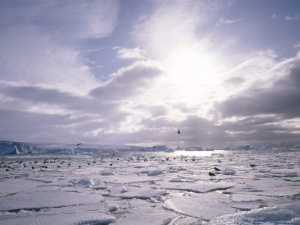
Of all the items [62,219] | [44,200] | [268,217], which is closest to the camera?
[268,217]

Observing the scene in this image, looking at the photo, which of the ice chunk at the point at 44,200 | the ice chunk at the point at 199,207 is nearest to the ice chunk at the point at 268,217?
the ice chunk at the point at 199,207

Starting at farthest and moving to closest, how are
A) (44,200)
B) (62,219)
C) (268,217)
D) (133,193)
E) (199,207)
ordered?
(133,193) < (44,200) < (199,207) < (62,219) < (268,217)

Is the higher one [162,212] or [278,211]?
[278,211]

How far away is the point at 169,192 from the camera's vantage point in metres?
5.25

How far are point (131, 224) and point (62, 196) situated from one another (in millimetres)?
2247

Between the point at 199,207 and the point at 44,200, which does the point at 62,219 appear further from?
the point at 199,207

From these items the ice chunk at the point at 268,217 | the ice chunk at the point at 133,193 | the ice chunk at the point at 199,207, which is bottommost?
the ice chunk at the point at 133,193

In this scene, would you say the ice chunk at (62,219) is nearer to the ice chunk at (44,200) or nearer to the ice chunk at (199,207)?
the ice chunk at (44,200)

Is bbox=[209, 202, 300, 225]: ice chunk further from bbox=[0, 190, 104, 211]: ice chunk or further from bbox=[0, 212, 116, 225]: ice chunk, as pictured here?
bbox=[0, 190, 104, 211]: ice chunk

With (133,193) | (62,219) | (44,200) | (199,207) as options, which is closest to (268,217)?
(199,207)

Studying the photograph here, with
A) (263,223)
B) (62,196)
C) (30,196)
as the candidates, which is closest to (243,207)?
(263,223)

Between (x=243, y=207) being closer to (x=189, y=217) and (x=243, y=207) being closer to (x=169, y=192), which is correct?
(x=189, y=217)

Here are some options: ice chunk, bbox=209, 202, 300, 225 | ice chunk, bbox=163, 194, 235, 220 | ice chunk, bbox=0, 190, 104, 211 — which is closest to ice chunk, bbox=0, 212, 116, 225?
ice chunk, bbox=0, 190, 104, 211

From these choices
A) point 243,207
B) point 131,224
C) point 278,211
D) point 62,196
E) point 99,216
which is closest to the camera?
point 278,211
